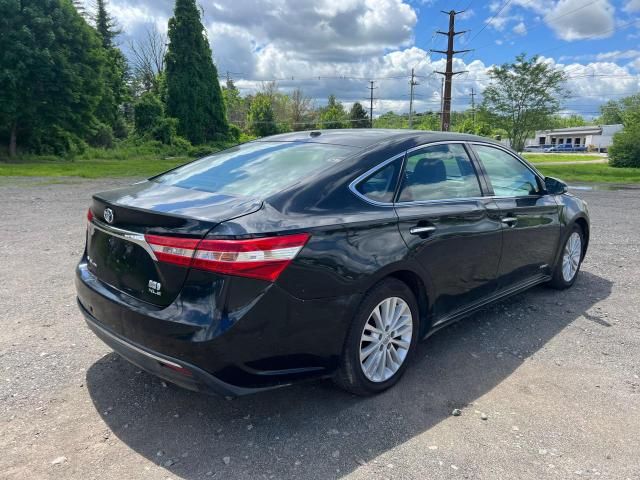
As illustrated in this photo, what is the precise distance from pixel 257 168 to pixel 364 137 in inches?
32.4

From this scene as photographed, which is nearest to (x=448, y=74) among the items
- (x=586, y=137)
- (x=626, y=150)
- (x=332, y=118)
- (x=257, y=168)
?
(x=626, y=150)

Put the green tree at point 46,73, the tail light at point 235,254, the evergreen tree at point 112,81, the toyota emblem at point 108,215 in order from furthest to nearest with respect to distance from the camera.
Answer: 1. the evergreen tree at point 112,81
2. the green tree at point 46,73
3. the toyota emblem at point 108,215
4. the tail light at point 235,254

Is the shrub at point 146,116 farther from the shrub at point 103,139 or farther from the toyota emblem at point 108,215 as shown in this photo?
the toyota emblem at point 108,215

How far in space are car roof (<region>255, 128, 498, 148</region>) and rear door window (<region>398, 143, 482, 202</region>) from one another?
0.32 feet

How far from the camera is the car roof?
3.47 metres

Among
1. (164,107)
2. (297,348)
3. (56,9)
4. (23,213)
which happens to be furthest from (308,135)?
(164,107)

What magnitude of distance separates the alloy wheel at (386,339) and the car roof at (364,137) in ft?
3.67

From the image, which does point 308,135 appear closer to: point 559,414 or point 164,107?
point 559,414

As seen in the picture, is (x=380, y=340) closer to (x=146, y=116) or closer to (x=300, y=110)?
(x=146, y=116)

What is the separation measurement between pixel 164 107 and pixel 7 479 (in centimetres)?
4070

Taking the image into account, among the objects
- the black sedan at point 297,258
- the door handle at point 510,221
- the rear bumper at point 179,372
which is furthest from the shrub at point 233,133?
the rear bumper at point 179,372

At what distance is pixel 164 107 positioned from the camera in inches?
1563

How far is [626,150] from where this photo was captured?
3519 centimetres

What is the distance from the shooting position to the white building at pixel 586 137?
304 ft
